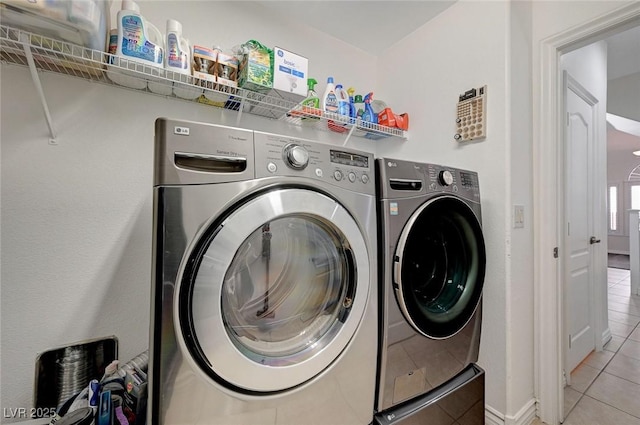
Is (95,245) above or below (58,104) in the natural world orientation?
below

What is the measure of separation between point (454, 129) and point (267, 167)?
52.4 inches

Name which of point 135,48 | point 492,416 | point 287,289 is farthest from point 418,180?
point 492,416

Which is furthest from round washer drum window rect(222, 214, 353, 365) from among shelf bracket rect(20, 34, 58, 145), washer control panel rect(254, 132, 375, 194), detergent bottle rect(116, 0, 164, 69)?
shelf bracket rect(20, 34, 58, 145)

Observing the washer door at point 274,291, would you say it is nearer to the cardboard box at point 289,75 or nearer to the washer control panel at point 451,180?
the washer control panel at point 451,180

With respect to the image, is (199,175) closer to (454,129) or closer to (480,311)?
(480,311)

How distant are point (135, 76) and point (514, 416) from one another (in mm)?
2388

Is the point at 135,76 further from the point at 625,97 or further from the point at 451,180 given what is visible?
the point at 625,97

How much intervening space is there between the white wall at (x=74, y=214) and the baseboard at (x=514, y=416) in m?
1.79

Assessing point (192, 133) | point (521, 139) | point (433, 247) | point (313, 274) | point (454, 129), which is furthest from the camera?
point (454, 129)

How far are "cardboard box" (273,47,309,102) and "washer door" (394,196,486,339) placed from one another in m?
0.81

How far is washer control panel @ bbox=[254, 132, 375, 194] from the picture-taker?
767 millimetres

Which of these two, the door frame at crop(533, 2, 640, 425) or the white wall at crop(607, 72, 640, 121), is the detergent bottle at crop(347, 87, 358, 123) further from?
the white wall at crop(607, 72, 640, 121)

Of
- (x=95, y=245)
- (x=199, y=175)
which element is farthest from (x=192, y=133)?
(x=95, y=245)

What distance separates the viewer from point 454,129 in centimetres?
159
